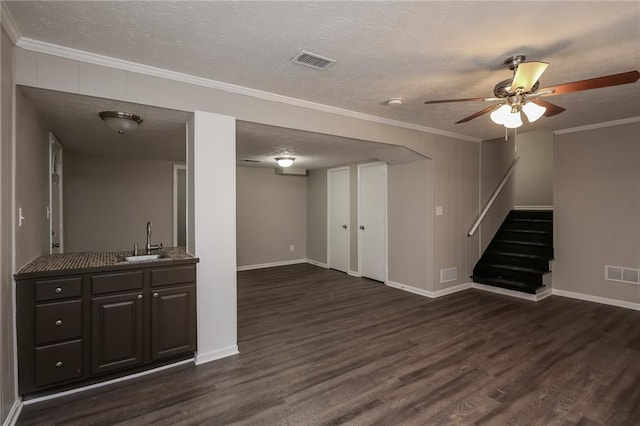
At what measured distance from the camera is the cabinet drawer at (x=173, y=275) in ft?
8.32

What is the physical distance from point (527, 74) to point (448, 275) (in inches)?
131

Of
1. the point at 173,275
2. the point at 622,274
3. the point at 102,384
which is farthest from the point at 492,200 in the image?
the point at 102,384

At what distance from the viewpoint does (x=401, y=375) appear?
2.48 m

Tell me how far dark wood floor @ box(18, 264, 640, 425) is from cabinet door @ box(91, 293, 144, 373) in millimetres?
184

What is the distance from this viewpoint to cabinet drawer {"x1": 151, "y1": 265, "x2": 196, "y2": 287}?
2.54 m

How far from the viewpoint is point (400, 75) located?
2604mm

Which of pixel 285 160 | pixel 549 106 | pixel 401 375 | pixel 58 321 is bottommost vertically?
pixel 401 375

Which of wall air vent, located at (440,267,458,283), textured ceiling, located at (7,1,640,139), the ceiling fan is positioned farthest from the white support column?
wall air vent, located at (440,267,458,283)

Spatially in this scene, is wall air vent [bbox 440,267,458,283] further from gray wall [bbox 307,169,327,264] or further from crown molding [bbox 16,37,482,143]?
gray wall [bbox 307,169,327,264]

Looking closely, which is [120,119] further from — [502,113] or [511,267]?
[511,267]

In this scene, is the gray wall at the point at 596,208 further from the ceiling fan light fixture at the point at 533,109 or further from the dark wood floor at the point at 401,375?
the ceiling fan light fixture at the point at 533,109

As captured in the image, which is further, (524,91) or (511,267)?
(511,267)

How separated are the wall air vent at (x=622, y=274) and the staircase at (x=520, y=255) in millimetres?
642

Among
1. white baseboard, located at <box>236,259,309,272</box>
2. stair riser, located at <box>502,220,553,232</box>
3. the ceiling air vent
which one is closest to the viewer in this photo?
the ceiling air vent
